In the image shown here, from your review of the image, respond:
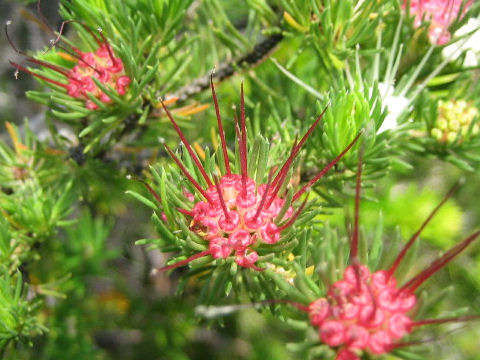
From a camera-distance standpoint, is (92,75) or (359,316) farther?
(92,75)

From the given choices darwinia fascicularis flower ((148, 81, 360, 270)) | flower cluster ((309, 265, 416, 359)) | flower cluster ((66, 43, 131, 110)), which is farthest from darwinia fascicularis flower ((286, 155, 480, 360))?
flower cluster ((66, 43, 131, 110))

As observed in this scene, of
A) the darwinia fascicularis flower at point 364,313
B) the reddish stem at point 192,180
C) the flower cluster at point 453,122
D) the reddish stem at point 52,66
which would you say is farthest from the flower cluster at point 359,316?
the reddish stem at point 52,66

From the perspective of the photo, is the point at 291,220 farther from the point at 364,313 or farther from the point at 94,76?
the point at 94,76

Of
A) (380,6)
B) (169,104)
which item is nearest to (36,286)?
(169,104)

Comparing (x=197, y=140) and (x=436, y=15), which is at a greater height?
(x=436, y=15)

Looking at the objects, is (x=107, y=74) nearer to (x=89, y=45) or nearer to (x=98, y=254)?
(x=89, y=45)

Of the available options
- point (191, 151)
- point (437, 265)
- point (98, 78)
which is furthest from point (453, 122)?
point (98, 78)

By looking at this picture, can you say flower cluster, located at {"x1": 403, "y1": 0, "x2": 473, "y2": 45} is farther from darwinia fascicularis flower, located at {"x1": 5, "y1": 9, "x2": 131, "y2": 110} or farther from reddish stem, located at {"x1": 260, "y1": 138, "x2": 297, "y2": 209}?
darwinia fascicularis flower, located at {"x1": 5, "y1": 9, "x2": 131, "y2": 110}
